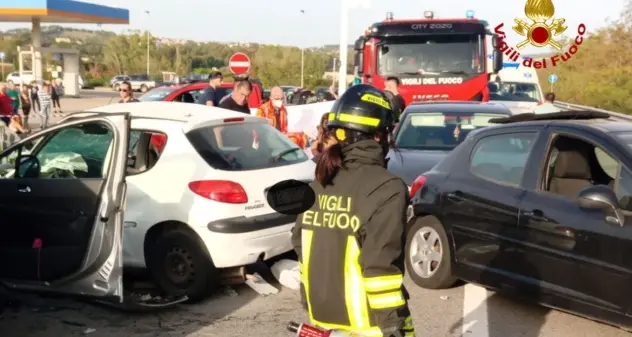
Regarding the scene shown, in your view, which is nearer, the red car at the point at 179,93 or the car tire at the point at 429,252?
the car tire at the point at 429,252

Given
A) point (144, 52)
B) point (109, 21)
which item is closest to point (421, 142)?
point (109, 21)

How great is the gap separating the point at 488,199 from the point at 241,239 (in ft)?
6.26

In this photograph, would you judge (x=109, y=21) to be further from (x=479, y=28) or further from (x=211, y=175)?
(x=211, y=175)

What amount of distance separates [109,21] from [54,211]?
38.5 m

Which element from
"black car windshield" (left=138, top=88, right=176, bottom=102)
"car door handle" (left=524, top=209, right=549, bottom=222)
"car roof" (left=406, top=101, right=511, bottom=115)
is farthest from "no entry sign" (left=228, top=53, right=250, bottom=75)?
"car door handle" (left=524, top=209, right=549, bottom=222)

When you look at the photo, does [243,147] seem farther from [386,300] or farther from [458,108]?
[458,108]

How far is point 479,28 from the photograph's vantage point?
14891 millimetres

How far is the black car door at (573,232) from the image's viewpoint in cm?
461

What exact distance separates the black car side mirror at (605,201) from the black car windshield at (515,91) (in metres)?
16.2

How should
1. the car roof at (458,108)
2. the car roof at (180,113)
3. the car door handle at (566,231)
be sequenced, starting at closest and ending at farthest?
1. the car door handle at (566,231)
2. the car roof at (180,113)
3. the car roof at (458,108)

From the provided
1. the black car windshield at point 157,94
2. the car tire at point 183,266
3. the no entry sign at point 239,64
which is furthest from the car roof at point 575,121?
the black car windshield at point 157,94

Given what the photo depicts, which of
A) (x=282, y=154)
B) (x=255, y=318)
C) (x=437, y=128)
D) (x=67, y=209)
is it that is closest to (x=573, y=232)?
(x=255, y=318)

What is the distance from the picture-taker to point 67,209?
5.45 m

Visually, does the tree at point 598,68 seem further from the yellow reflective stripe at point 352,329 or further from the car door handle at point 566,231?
the yellow reflective stripe at point 352,329
